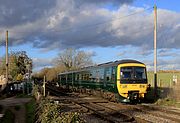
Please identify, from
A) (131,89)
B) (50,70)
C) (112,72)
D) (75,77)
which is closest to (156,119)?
(131,89)

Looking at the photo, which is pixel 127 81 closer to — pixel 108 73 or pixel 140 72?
pixel 140 72

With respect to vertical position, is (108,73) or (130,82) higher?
(108,73)

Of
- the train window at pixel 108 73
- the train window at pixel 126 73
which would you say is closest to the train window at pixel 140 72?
the train window at pixel 126 73

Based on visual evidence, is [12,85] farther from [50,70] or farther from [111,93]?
[50,70]

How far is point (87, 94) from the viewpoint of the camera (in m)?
38.7

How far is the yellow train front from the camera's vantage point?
2484 centimetres

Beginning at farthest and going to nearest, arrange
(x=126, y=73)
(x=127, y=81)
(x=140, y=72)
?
(x=140, y=72) → (x=126, y=73) → (x=127, y=81)

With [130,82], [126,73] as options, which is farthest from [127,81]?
[126,73]

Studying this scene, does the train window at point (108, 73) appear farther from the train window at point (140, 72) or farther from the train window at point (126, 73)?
the train window at point (140, 72)

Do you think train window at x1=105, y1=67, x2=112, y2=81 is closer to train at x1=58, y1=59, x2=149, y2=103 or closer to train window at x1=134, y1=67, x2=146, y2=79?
train at x1=58, y1=59, x2=149, y2=103

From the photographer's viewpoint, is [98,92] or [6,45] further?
[6,45]

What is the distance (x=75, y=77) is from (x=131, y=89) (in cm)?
2055

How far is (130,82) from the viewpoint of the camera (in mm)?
25000

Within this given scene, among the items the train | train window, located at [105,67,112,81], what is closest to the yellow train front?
the train
